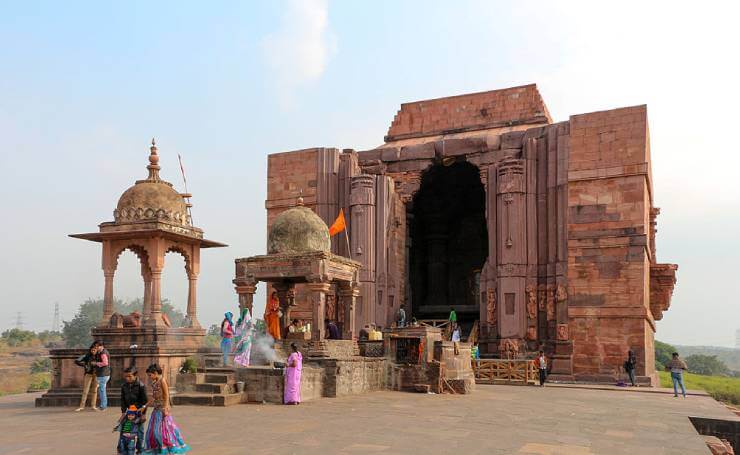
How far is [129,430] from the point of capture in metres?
7.64

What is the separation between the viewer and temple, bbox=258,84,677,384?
22.7m

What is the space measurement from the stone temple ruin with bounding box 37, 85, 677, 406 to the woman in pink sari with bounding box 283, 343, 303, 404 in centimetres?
26

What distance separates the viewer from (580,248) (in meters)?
23.3

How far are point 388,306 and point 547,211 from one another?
7011 millimetres

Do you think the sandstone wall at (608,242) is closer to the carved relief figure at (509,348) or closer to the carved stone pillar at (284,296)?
the carved relief figure at (509,348)

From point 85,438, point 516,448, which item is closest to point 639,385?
point 516,448

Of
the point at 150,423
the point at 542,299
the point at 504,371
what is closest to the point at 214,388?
the point at 150,423

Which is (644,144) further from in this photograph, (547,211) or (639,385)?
(639,385)

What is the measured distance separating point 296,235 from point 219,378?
4.32 meters

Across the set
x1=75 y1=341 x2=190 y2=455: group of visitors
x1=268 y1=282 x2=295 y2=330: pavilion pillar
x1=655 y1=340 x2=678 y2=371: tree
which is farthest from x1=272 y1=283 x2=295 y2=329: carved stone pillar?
x1=655 y1=340 x2=678 y2=371: tree

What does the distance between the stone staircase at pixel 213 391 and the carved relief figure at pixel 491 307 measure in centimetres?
1277

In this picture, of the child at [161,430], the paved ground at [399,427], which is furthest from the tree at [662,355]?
the child at [161,430]

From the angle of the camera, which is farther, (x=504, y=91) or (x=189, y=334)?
(x=504, y=91)

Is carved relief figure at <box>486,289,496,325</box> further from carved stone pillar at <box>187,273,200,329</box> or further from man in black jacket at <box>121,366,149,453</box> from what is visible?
man in black jacket at <box>121,366,149,453</box>
